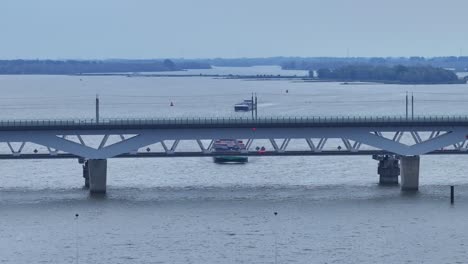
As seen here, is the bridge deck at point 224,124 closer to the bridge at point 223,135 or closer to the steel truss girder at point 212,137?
the bridge at point 223,135

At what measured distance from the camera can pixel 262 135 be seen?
4166cm

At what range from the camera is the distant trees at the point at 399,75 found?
449 ft

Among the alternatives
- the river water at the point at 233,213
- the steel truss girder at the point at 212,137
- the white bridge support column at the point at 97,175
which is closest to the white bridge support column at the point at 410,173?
the river water at the point at 233,213

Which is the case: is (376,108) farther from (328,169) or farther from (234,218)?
(234,218)

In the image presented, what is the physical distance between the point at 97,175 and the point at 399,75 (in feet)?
336

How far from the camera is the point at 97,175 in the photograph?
40.2m

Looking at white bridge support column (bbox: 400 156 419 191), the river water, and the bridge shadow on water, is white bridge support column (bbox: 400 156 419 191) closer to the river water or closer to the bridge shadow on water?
the bridge shadow on water

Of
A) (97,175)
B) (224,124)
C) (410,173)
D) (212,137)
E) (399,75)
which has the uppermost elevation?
(224,124)

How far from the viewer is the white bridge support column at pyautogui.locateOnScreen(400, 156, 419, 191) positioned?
40750 millimetres

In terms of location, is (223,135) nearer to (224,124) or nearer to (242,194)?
(224,124)

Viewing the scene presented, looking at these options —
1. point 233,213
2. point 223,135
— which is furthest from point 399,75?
point 233,213

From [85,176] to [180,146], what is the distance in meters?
14.6

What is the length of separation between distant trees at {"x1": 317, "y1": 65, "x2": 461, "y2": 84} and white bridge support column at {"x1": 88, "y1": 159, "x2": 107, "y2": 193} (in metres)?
97.6

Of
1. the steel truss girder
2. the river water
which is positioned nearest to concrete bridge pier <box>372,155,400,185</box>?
the steel truss girder
